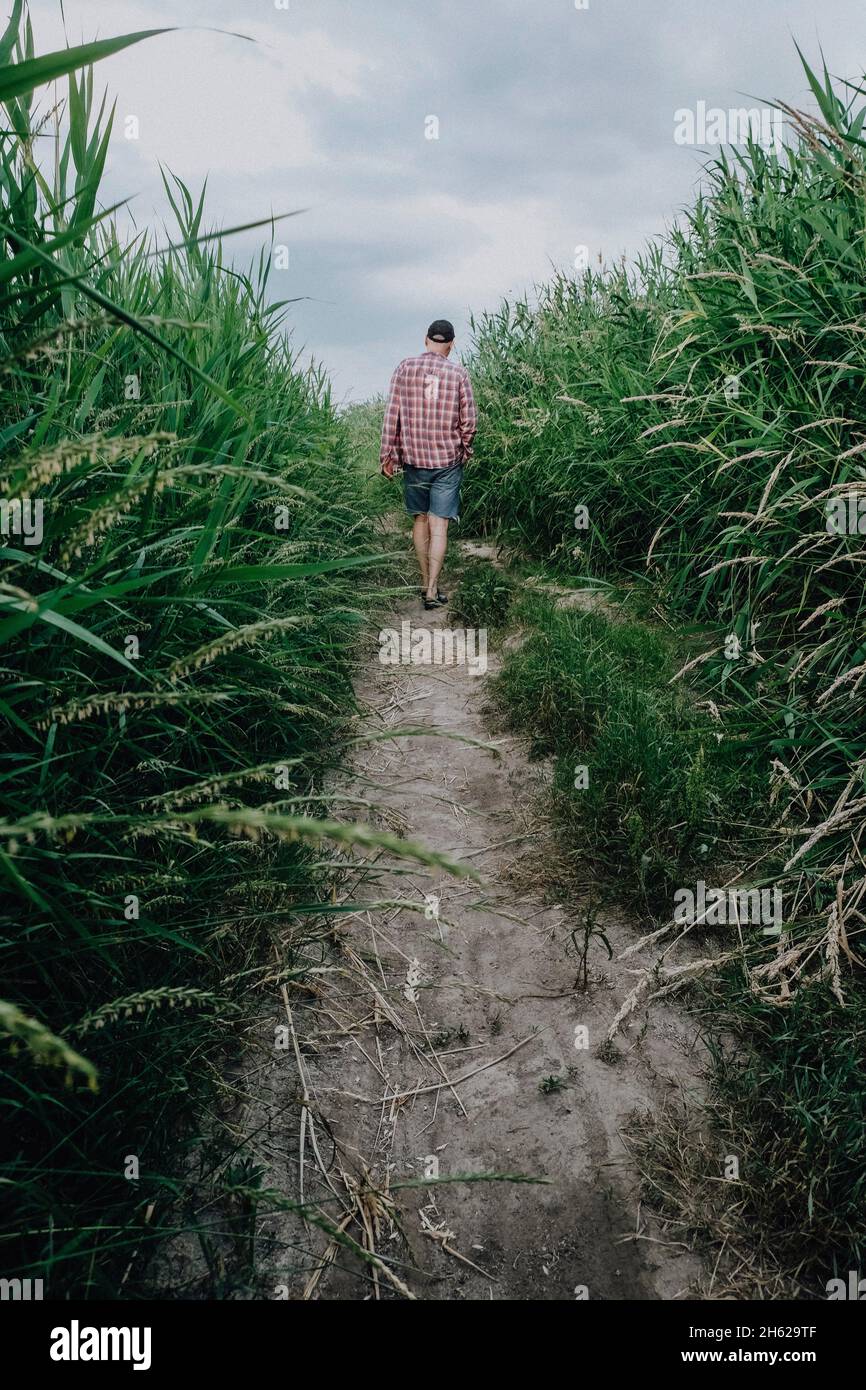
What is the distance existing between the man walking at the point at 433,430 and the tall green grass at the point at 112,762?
11.5 ft

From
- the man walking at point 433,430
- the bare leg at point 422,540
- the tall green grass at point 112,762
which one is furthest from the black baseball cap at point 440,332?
the tall green grass at point 112,762

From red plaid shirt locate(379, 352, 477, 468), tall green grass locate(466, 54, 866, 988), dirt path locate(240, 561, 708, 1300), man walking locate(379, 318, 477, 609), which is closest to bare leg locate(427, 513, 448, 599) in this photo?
man walking locate(379, 318, 477, 609)

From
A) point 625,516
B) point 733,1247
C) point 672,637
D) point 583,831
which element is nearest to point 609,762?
point 583,831

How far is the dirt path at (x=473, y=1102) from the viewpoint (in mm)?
1650

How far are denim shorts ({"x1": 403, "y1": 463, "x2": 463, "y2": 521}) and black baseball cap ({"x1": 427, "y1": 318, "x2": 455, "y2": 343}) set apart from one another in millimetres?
1053

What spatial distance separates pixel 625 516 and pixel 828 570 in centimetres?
183

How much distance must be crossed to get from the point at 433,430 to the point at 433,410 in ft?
0.52

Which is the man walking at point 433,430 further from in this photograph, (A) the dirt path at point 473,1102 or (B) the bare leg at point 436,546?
(A) the dirt path at point 473,1102

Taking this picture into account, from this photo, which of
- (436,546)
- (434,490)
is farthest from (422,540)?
(434,490)

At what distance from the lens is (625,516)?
4.59 metres

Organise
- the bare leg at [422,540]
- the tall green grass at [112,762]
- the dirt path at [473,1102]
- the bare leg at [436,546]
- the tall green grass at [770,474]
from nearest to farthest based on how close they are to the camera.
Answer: the tall green grass at [112,762] → the dirt path at [473,1102] → the tall green grass at [770,474] → the bare leg at [436,546] → the bare leg at [422,540]

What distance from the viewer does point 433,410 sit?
6.22 meters

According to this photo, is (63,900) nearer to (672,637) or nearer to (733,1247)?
(733,1247)

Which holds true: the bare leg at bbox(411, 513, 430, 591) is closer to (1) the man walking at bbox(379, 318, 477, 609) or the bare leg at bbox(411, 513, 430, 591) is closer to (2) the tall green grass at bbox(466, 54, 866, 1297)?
(1) the man walking at bbox(379, 318, 477, 609)
